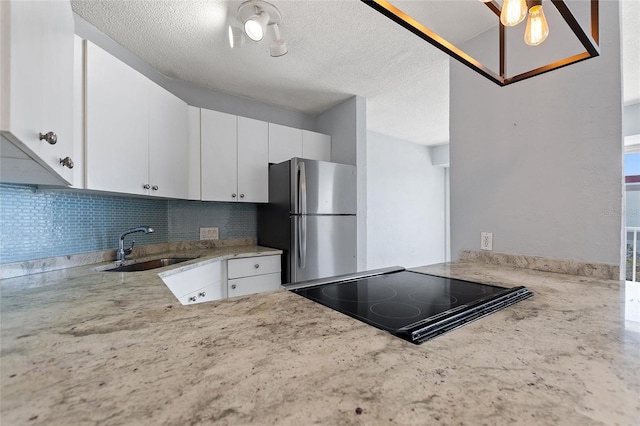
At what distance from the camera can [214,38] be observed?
1781 millimetres

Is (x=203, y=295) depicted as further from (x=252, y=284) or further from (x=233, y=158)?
(x=233, y=158)

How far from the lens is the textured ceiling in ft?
5.04

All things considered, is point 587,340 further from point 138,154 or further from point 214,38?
point 214,38

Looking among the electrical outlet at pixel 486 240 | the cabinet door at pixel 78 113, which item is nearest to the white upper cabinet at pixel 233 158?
the cabinet door at pixel 78 113

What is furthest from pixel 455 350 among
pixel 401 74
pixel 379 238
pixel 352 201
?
pixel 379 238

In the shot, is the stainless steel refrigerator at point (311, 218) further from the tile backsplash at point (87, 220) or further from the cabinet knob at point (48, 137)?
the cabinet knob at point (48, 137)

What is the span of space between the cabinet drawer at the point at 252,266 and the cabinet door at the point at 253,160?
22.7 inches

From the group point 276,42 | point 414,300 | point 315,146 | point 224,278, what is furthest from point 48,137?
point 315,146

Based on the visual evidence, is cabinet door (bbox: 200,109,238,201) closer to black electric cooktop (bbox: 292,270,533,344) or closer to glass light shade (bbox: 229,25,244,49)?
glass light shade (bbox: 229,25,244,49)

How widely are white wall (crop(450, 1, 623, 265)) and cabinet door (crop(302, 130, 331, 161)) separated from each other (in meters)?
1.42

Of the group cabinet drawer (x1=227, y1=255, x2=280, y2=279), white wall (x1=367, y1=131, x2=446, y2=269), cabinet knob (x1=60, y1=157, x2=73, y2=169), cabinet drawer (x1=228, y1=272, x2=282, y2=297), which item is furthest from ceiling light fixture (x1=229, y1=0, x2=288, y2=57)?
white wall (x1=367, y1=131, x2=446, y2=269)

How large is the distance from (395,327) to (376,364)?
165mm

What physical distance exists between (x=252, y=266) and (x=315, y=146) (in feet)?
4.72

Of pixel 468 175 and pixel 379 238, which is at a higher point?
pixel 468 175
